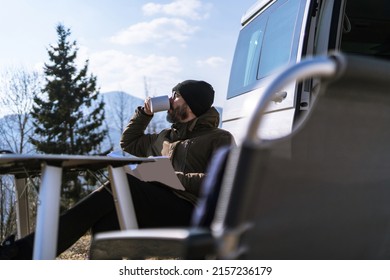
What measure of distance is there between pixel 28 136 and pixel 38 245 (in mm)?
27377

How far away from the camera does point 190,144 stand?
3578 mm

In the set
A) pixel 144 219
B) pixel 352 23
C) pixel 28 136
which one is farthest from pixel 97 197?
pixel 28 136

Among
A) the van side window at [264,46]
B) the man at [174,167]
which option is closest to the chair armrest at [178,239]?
the man at [174,167]

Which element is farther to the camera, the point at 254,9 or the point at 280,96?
the point at 254,9

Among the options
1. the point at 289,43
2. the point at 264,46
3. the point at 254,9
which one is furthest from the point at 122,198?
the point at 254,9

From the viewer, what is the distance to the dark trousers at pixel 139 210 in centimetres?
294

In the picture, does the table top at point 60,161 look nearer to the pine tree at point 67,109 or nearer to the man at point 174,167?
the man at point 174,167

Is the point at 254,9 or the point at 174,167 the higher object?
the point at 254,9

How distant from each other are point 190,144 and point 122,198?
4.00ft

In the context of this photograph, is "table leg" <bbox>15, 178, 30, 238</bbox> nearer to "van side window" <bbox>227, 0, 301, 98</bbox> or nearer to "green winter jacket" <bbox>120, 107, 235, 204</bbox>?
"green winter jacket" <bbox>120, 107, 235, 204</bbox>

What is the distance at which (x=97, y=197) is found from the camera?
3.03 metres

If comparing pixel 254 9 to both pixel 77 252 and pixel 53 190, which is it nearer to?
pixel 77 252

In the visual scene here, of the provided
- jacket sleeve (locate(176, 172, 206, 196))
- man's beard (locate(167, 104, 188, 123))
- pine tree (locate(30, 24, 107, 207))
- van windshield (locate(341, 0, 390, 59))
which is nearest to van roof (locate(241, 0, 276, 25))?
van windshield (locate(341, 0, 390, 59))
